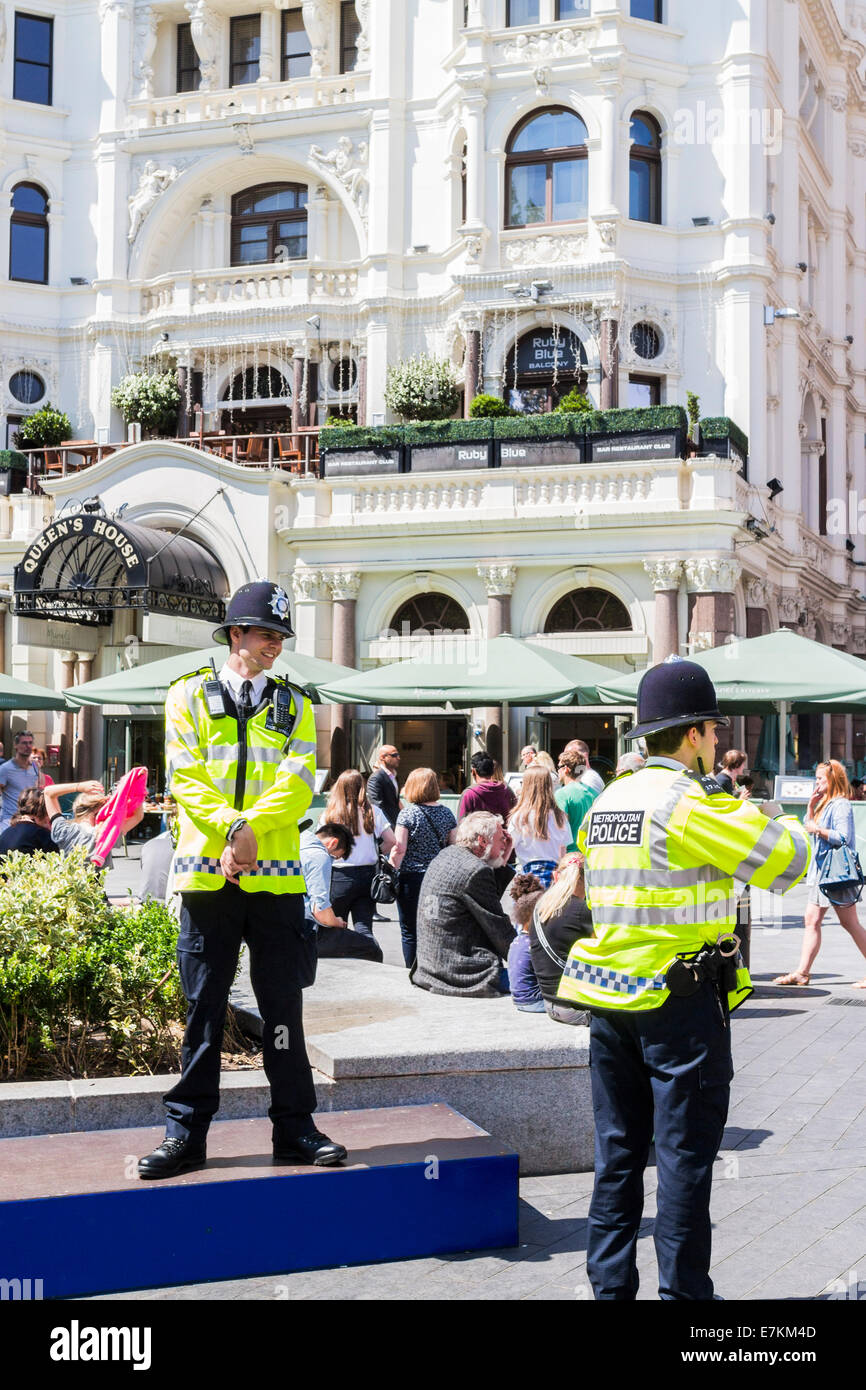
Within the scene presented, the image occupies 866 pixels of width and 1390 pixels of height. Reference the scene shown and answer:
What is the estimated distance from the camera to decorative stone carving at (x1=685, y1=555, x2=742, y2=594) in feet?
76.6

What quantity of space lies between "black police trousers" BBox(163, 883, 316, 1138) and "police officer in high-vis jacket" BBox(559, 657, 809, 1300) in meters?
1.19

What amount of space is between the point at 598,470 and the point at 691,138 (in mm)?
8466

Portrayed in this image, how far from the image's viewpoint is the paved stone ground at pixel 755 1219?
4.79 m

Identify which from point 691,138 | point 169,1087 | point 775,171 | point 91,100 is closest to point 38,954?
point 169,1087

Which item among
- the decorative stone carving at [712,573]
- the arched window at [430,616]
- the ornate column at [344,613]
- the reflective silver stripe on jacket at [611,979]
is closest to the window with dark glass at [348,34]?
the ornate column at [344,613]

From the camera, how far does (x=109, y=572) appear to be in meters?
23.7

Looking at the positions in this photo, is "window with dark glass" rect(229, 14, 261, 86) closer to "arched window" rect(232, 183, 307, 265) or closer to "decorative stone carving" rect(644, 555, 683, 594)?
"arched window" rect(232, 183, 307, 265)

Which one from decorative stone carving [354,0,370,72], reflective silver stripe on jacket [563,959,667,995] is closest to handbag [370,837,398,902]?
reflective silver stripe on jacket [563,959,667,995]

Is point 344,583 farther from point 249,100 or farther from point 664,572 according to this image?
point 249,100

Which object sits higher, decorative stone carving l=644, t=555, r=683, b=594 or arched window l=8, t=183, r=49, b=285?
arched window l=8, t=183, r=49, b=285

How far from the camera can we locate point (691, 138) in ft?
90.6

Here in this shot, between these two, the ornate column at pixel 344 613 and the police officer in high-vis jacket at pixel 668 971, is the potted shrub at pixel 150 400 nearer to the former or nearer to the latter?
the ornate column at pixel 344 613

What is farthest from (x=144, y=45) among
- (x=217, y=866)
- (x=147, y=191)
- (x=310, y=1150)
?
(x=310, y=1150)

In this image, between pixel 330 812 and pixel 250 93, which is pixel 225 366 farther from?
pixel 330 812
